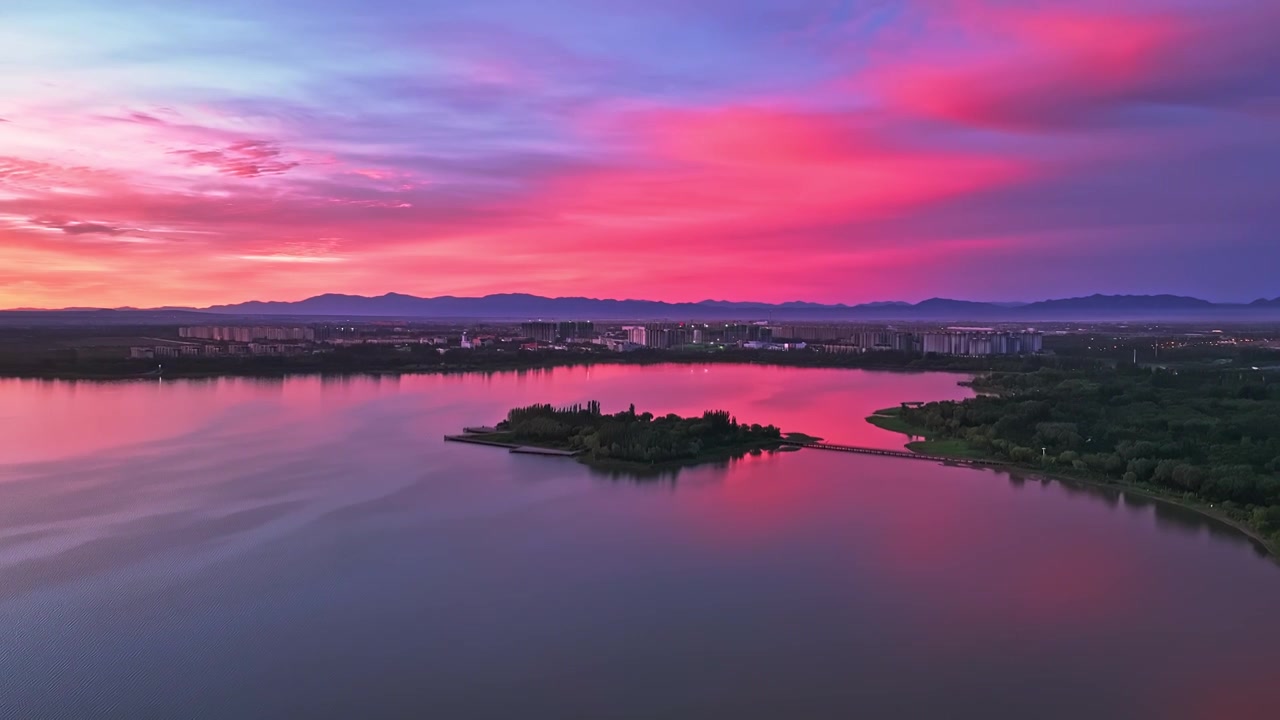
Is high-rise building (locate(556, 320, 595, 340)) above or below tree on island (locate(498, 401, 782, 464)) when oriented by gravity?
above

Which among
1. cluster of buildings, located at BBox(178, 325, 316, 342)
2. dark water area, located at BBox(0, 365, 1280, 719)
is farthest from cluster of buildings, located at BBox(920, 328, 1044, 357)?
cluster of buildings, located at BBox(178, 325, 316, 342)

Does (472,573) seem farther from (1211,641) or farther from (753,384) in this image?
(753,384)

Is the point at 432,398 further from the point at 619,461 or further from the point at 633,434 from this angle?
the point at 619,461

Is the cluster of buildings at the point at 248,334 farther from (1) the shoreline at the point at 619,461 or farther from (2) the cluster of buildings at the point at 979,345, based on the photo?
(1) the shoreline at the point at 619,461

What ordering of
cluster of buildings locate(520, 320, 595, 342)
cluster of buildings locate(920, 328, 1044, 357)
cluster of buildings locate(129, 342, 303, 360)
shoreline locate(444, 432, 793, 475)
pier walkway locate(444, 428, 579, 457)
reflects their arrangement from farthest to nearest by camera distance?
cluster of buildings locate(520, 320, 595, 342) → cluster of buildings locate(920, 328, 1044, 357) → cluster of buildings locate(129, 342, 303, 360) → pier walkway locate(444, 428, 579, 457) → shoreline locate(444, 432, 793, 475)

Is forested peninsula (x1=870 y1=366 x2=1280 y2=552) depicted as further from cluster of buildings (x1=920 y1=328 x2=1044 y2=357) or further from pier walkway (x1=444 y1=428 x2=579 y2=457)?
cluster of buildings (x1=920 y1=328 x2=1044 y2=357)

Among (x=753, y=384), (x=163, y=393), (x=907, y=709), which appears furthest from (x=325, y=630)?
(x=753, y=384)
